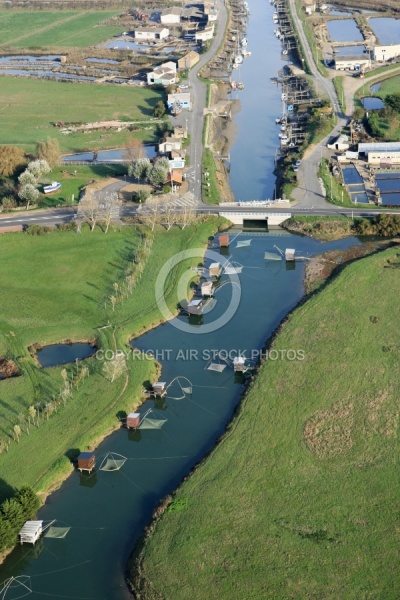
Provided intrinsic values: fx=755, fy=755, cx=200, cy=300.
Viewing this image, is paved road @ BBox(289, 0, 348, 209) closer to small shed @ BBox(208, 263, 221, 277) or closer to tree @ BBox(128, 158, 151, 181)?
small shed @ BBox(208, 263, 221, 277)

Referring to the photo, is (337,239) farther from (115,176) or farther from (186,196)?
(115,176)

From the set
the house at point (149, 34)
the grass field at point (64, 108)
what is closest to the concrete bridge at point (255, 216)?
the grass field at point (64, 108)

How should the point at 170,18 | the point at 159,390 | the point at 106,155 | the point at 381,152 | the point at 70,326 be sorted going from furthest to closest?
the point at 170,18
the point at 106,155
the point at 381,152
the point at 70,326
the point at 159,390

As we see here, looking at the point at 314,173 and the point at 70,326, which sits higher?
the point at 314,173

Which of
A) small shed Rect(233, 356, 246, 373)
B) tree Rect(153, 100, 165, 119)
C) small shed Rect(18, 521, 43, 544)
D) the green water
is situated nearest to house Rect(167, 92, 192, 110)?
tree Rect(153, 100, 165, 119)

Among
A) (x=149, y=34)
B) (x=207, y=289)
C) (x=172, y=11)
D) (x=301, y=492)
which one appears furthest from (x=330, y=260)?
(x=172, y=11)

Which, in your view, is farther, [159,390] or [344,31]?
[344,31]

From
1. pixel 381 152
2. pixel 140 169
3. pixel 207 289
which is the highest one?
pixel 381 152

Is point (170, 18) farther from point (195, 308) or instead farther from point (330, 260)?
point (195, 308)
